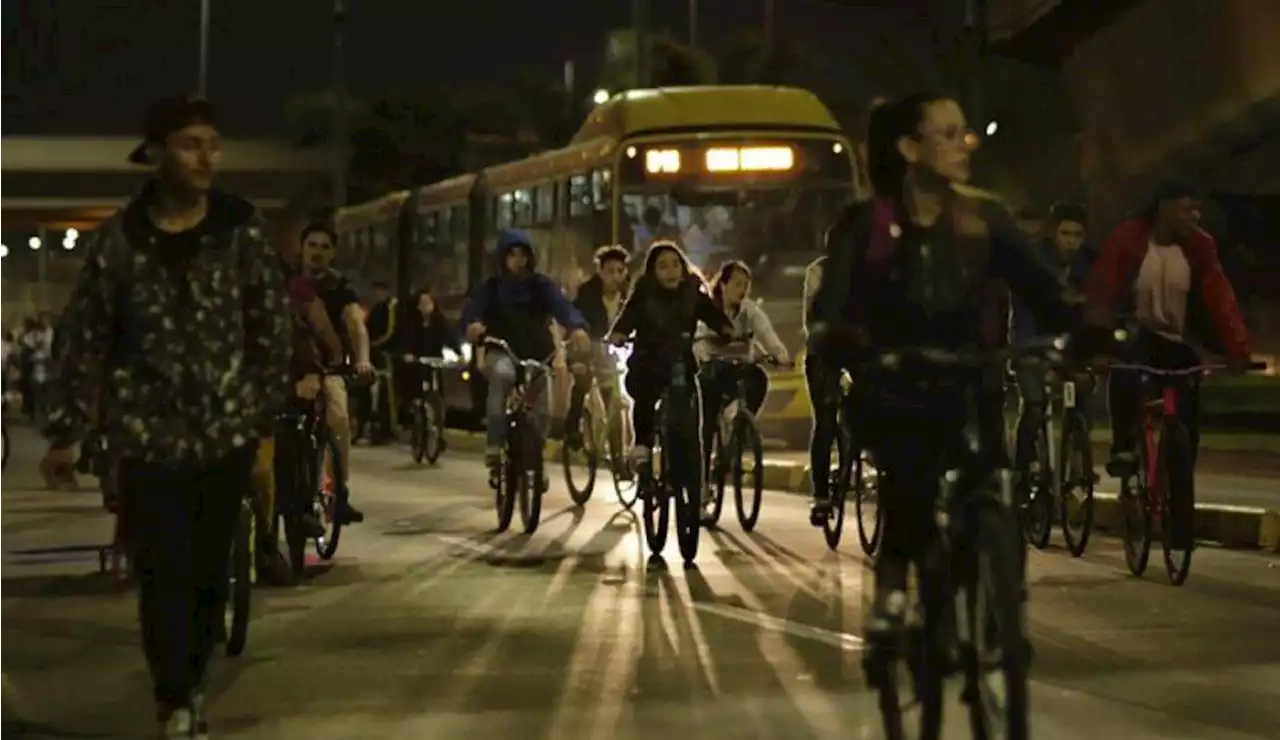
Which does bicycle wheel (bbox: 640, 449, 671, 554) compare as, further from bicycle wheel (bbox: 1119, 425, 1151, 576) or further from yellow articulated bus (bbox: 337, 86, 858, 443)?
yellow articulated bus (bbox: 337, 86, 858, 443)

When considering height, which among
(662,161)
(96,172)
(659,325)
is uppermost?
(96,172)

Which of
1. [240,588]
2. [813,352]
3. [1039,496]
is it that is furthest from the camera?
[1039,496]

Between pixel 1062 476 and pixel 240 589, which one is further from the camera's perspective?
pixel 1062 476

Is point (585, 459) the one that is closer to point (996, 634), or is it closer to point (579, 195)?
point (579, 195)

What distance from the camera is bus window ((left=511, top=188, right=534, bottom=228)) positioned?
1062 inches

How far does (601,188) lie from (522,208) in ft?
12.9

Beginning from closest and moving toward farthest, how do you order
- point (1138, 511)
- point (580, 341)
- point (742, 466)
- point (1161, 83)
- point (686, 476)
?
point (1138, 511) < point (686, 476) < point (580, 341) < point (742, 466) < point (1161, 83)

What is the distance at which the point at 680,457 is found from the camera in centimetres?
1203

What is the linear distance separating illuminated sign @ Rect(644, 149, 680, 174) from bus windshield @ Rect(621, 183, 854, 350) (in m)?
0.20

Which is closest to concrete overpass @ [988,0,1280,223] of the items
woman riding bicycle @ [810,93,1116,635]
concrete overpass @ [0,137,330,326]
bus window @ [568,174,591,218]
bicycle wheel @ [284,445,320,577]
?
bus window @ [568,174,591,218]

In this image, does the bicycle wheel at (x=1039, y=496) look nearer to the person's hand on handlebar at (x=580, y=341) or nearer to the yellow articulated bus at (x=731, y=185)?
the person's hand on handlebar at (x=580, y=341)

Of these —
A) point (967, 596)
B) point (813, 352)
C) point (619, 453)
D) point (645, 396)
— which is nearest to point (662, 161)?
point (619, 453)

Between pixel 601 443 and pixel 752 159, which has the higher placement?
pixel 752 159

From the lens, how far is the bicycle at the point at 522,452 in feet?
45.8
